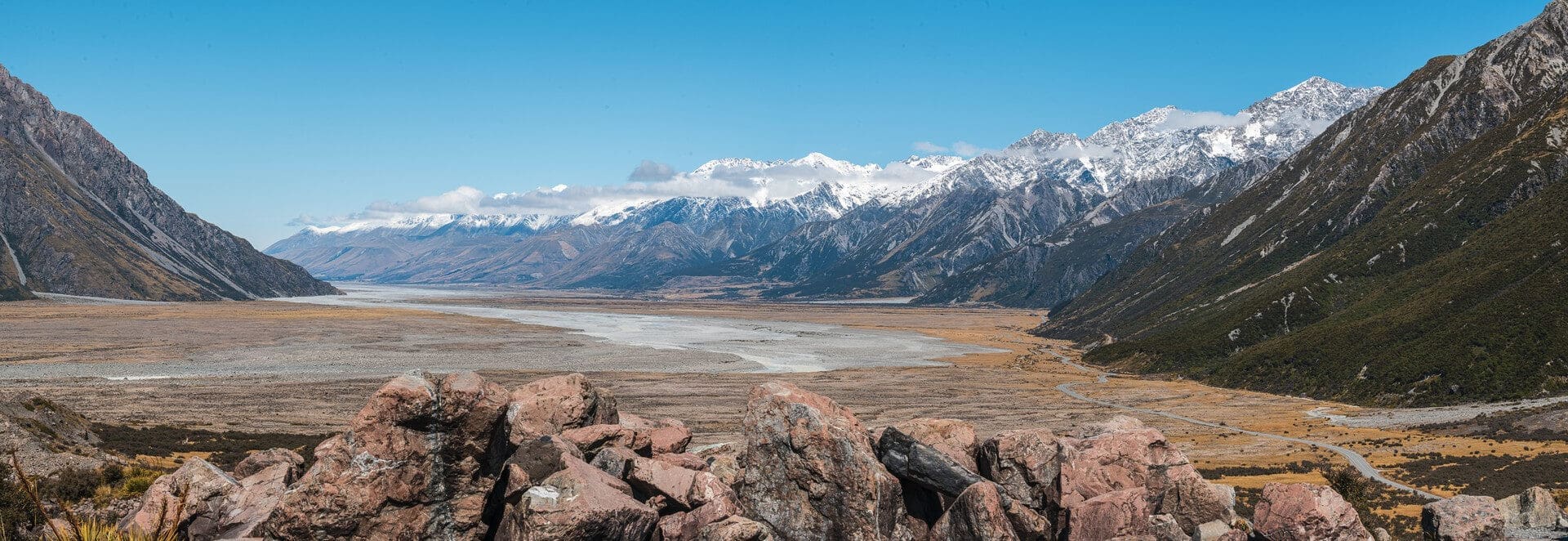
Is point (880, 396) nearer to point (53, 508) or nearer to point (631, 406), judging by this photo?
point (631, 406)

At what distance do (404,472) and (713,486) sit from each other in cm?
809

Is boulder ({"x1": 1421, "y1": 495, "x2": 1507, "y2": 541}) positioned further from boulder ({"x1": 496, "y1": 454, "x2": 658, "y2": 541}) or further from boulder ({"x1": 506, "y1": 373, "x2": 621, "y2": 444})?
boulder ({"x1": 506, "y1": 373, "x2": 621, "y2": 444})

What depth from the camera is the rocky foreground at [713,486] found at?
21688 millimetres

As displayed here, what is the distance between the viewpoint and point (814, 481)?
977 inches

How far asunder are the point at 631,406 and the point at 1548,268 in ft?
391

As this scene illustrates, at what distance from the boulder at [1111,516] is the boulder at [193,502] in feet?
81.5

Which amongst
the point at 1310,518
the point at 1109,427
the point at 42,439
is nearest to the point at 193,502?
the point at 42,439

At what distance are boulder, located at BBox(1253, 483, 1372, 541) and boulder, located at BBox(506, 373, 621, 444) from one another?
22119mm

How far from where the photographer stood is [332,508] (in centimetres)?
2125

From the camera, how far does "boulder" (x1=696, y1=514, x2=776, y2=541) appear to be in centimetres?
2280

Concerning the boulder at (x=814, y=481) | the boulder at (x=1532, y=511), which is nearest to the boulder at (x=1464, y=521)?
the boulder at (x=1532, y=511)

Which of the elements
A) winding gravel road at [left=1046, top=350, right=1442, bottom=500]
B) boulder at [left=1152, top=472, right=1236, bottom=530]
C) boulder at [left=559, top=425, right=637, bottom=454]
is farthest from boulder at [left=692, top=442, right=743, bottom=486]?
winding gravel road at [left=1046, top=350, right=1442, bottom=500]

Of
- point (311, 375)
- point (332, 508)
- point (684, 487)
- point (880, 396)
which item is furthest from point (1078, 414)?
point (311, 375)

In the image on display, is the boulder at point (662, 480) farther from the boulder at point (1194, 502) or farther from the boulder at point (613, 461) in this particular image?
the boulder at point (1194, 502)
